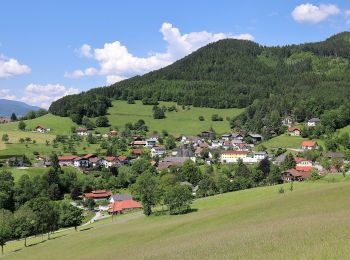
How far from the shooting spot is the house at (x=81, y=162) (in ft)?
409

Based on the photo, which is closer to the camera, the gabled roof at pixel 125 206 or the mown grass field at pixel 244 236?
the mown grass field at pixel 244 236

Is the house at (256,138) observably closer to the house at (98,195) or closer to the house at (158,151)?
the house at (158,151)

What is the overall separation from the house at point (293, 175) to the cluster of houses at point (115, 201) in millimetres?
40535

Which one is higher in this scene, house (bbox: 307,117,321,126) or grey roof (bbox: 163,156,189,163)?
house (bbox: 307,117,321,126)

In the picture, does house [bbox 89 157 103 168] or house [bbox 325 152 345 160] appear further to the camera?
house [bbox 89 157 103 168]

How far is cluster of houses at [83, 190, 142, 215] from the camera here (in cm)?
8125

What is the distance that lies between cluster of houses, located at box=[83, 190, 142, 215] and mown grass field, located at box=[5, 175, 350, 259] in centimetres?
2223

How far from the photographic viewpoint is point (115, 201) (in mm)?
90875

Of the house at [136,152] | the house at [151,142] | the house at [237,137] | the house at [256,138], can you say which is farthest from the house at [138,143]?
the house at [256,138]

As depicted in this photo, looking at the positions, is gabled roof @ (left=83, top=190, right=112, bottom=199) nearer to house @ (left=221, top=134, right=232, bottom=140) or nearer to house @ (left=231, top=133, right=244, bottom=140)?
house @ (left=231, top=133, right=244, bottom=140)

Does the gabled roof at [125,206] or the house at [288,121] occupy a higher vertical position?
the house at [288,121]


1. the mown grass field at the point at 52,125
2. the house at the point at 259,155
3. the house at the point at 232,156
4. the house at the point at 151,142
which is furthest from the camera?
the mown grass field at the point at 52,125

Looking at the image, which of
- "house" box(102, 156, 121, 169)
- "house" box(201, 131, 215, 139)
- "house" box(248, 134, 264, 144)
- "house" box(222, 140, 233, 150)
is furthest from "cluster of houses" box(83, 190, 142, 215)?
"house" box(201, 131, 215, 139)

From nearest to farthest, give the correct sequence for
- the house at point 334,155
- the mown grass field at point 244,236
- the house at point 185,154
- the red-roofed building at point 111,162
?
the mown grass field at point 244,236
the house at point 334,155
the red-roofed building at point 111,162
the house at point 185,154
